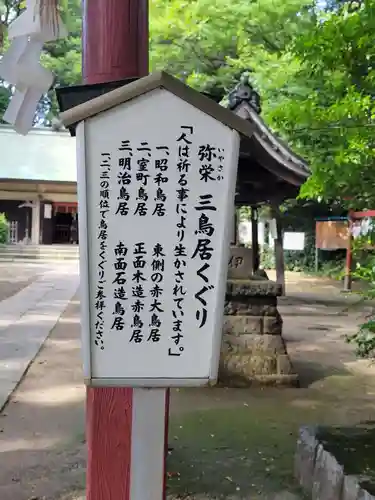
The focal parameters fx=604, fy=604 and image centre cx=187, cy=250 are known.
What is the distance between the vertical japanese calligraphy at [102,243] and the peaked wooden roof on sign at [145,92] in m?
0.16

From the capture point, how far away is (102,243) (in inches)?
84.3

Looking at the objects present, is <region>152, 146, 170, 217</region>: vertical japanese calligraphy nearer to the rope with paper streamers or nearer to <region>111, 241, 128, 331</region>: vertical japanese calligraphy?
<region>111, 241, 128, 331</region>: vertical japanese calligraphy

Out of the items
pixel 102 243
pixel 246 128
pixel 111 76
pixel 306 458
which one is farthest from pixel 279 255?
pixel 102 243

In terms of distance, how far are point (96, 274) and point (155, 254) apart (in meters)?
0.22

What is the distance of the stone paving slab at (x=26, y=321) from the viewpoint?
6.31 m

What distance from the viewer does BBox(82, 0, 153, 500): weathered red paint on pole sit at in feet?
8.36

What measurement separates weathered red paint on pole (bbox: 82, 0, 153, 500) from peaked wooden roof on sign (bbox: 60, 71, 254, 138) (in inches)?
22.5

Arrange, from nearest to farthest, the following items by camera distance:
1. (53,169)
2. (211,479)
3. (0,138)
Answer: (211,479) → (53,169) → (0,138)

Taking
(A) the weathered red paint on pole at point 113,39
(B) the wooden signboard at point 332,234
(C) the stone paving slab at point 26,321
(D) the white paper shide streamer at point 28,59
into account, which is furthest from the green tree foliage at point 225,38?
(A) the weathered red paint on pole at point 113,39

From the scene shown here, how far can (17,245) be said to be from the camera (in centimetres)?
2594

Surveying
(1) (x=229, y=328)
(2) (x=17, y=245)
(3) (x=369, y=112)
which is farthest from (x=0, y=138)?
(3) (x=369, y=112)

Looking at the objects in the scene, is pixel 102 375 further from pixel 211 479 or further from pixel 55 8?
pixel 55 8

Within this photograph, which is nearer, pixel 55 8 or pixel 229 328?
pixel 55 8

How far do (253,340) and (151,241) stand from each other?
4.09 metres
